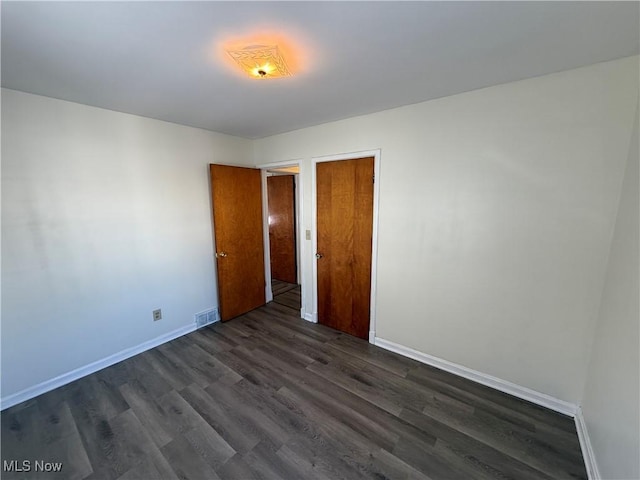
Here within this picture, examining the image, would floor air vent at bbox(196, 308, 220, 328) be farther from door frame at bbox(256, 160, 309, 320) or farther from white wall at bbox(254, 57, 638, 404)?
white wall at bbox(254, 57, 638, 404)

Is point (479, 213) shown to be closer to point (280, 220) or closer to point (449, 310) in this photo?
point (449, 310)

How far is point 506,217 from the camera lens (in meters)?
1.94

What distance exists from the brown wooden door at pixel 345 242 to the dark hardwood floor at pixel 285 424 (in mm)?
595

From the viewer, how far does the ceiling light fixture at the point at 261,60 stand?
1380 mm

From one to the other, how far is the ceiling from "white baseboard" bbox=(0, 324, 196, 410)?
2.32 meters

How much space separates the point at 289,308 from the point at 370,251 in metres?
1.68

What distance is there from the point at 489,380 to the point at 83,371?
11.8 ft

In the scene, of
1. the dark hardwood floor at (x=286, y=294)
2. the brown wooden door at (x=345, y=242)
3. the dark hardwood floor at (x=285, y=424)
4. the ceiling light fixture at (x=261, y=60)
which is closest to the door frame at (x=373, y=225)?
the brown wooden door at (x=345, y=242)

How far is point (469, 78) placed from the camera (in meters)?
1.78

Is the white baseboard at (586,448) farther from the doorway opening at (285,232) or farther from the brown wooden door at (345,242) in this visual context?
the doorway opening at (285,232)

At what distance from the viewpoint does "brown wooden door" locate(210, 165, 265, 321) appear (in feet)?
10.3

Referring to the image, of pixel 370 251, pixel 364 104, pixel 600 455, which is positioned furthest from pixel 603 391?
pixel 364 104

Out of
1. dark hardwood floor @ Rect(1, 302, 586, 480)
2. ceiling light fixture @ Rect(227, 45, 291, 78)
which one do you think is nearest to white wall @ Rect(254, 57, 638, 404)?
dark hardwood floor @ Rect(1, 302, 586, 480)

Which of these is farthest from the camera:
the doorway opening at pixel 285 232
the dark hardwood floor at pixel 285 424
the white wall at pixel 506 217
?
the doorway opening at pixel 285 232
